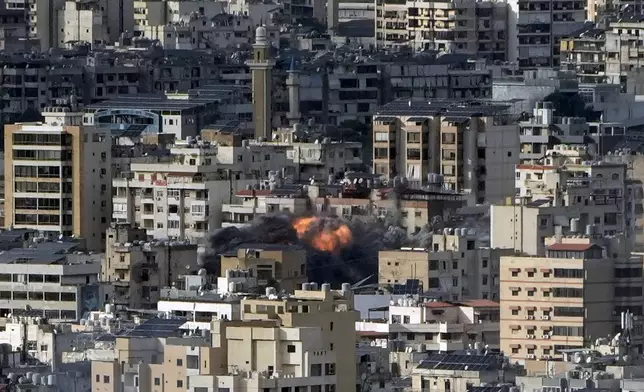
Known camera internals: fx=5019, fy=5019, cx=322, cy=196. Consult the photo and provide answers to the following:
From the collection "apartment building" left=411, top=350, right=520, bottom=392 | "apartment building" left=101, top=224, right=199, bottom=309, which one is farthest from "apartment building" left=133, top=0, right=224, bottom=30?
"apartment building" left=411, top=350, right=520, bottom=392

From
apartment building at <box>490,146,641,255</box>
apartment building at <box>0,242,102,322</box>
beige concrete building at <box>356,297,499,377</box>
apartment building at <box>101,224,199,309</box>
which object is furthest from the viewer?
apartment building at <box>490,146,641,255</box>

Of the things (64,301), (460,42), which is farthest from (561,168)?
(460,42)

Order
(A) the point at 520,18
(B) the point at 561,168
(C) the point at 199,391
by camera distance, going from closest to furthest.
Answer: (C) the point at 199,391
(B) the point at 561,168
(A) the point at 520,18

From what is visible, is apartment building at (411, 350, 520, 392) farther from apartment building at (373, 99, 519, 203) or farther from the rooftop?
the rooftop

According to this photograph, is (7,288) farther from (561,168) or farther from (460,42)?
(460,42)

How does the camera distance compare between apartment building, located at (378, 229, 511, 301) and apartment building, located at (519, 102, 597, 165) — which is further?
apartment building, located at (519, 102, 597, 165)
